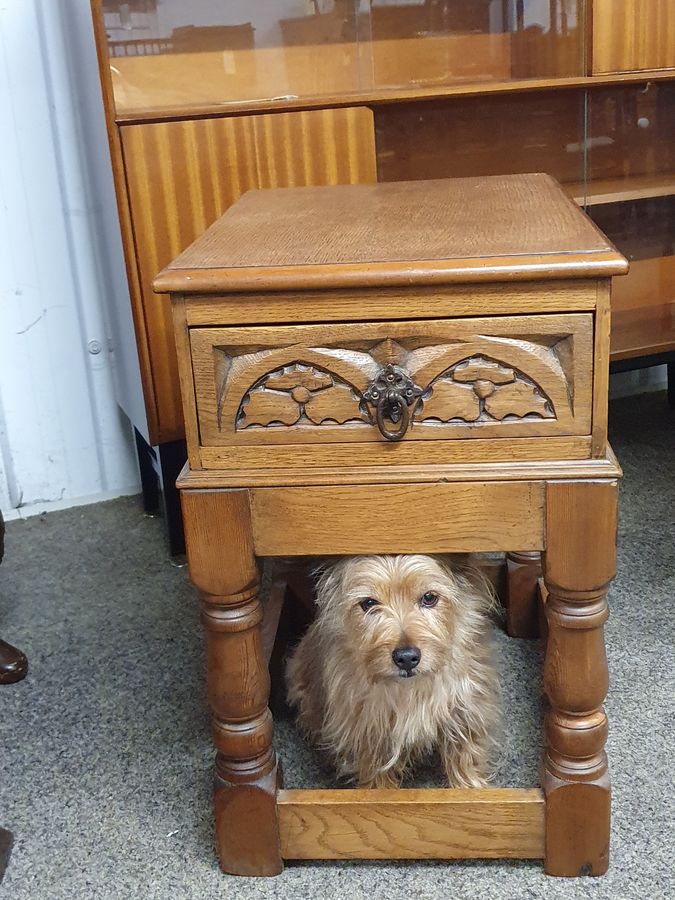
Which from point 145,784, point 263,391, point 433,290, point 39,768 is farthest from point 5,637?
point 433,290

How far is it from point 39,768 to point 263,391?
665 millimetres

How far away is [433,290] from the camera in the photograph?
0.88 metres

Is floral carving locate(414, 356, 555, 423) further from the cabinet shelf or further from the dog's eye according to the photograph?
the cabinet shelf

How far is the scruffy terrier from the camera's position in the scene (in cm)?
105

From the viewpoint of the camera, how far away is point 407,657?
3.31 feet

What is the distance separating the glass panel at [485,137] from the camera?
6.19ft

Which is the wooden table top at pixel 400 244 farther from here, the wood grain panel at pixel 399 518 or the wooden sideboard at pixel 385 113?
the wooden sideboard at pixel 385 113

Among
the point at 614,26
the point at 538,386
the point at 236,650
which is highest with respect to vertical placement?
the point at 614,26

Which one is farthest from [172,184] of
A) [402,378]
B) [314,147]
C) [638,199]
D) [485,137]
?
[638,199]

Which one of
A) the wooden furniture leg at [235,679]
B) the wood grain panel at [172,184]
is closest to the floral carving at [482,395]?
the wooden furniture leg at [235,679]

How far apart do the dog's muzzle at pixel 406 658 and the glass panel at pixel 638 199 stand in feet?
3.62

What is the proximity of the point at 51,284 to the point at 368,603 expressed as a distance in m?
1.14

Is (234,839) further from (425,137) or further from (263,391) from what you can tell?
(425,137)

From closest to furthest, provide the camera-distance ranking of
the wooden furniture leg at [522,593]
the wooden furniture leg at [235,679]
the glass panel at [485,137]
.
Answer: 1. the wooden furniture leg at [235,679]
2. the wooden furniture leg at [522,593]
3. the glass panel at [485,137]
